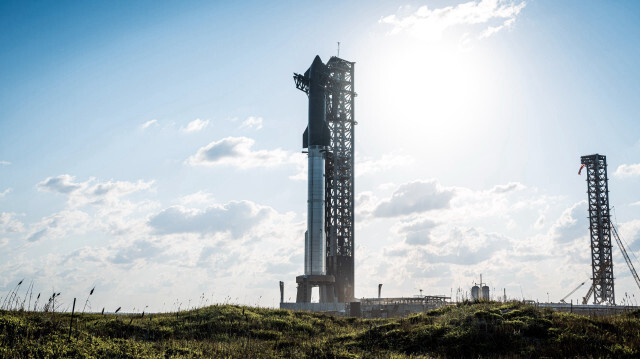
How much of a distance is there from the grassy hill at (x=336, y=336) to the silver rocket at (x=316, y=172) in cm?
3734

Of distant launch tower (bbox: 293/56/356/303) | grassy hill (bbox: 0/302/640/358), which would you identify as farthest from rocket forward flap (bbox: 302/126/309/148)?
grassy hill (bbox: 0/302/640/358)

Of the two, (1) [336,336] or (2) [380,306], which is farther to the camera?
(2) [380,306]

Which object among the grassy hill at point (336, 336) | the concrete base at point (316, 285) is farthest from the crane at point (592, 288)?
the grassy hill at point (336, 336)

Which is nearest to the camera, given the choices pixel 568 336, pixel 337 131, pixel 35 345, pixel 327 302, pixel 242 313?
pixel 35 345

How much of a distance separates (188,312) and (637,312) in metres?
26.9

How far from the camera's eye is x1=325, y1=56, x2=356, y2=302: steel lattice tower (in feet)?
258

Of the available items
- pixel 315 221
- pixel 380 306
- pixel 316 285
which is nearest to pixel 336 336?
pixel 380 306

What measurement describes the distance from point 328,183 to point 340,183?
1.95m

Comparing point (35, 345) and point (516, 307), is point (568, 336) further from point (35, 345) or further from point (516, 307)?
point (35, 345)

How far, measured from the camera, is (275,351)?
84.2 ft

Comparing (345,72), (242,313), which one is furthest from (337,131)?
(242,313)

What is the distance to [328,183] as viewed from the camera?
79500 mm

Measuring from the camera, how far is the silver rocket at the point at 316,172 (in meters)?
71.7

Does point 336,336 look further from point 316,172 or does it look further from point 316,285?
point 316,172
